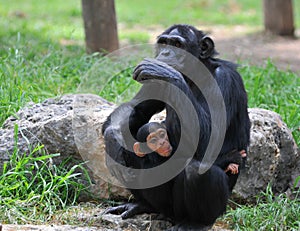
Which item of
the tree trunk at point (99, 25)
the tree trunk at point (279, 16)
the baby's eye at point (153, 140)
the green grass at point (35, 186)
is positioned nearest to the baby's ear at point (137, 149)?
the baby's eye at point (153, 140)

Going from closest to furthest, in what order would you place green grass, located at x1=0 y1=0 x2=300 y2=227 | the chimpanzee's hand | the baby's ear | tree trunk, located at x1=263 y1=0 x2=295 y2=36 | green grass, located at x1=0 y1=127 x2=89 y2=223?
the chimpanzee's hand
the baby's ear
green grass, located at x1=0 y1=127 x2=89 y2=223
green grass, located at x1=0 y1=0 x2=300 y2=227
tree trunk, located at x1=263 y1=0 x2=295 y2=36

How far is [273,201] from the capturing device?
4664 millimetres

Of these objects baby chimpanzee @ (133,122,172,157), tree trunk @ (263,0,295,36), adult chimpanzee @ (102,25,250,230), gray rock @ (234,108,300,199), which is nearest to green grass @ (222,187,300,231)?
gray rock @ (234,108,300,199)

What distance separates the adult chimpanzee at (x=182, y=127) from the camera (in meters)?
3.88

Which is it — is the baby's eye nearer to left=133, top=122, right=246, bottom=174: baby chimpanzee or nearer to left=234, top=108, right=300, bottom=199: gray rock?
left=133, top=122, right=246, bottom=174: baby chimpanzee

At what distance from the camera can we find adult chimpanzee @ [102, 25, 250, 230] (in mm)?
3877

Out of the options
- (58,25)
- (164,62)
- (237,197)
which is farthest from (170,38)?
(58,25)

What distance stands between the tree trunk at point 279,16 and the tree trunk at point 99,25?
4.04m

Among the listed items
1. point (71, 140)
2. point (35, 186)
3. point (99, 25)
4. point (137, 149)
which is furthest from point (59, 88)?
point (137, 149)

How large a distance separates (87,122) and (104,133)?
0.52 metres

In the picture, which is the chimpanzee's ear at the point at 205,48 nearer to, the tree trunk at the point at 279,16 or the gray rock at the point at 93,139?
the gray rock at the point at 93,139

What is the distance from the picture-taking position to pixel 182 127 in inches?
154

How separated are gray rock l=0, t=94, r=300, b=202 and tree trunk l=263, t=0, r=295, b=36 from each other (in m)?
5.92

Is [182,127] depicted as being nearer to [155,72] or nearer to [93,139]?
[155,72]
